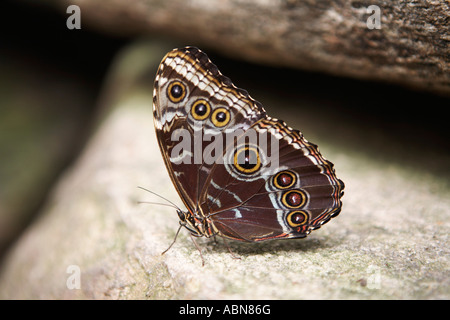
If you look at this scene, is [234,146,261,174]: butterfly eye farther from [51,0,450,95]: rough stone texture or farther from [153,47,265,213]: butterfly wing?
[51,0,450,95]: rough stone texture

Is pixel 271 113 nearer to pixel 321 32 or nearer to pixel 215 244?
pixel 321 32

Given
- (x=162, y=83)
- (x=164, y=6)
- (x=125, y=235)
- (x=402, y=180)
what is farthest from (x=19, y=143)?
(x=402, y=180)

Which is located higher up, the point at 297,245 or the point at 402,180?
the point at 402,180

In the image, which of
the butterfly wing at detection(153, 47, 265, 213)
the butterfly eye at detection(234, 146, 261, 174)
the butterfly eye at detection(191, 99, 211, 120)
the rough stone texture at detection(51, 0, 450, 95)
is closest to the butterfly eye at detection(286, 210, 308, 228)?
the butterfly eye at detection(234, 146, 261, 174)

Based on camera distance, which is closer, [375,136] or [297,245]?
[297,245]

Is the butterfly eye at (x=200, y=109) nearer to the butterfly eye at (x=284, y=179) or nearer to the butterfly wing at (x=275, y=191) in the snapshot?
the butterfly wing at (x=275, y=191)

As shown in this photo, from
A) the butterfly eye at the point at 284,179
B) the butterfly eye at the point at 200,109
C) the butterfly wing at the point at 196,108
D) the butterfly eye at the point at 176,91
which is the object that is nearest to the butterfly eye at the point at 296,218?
the butterfly eye at the point at 284,179
